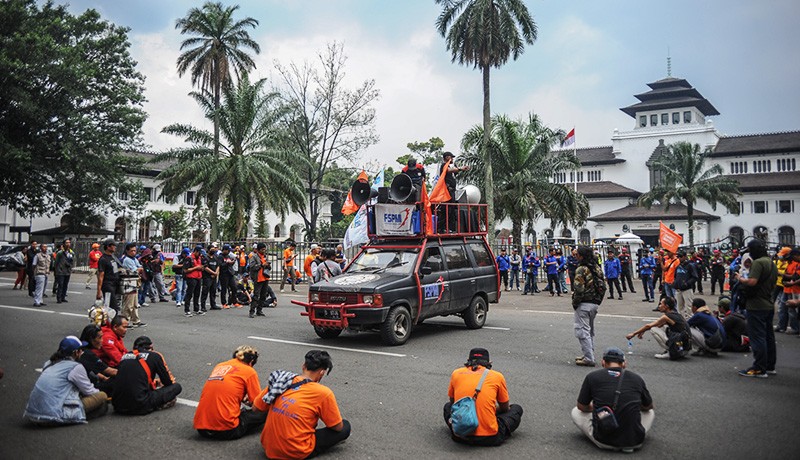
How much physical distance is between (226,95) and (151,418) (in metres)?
25.8

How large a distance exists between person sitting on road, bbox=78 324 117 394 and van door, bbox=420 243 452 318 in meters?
5.57

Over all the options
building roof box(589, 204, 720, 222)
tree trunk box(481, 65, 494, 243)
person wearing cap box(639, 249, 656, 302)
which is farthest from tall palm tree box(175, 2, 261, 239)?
building roof box(589, 204, 720, 222)

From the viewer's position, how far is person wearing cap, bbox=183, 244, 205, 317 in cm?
1456

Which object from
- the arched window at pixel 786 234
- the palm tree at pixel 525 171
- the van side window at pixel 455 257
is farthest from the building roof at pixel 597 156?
the van side window at pixel 455 257

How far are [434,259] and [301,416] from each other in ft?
22.1

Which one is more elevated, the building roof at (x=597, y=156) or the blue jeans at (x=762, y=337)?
the building roof at (x=597, y=156)

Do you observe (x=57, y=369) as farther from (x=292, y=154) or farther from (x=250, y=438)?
(x=292, y=154)

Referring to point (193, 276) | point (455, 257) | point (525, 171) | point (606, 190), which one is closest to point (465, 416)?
point (455, 257)

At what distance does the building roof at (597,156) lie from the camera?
6425cm

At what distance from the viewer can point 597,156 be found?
6581cm

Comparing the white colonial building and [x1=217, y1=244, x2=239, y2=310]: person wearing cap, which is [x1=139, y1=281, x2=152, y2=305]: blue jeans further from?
the white colonial building

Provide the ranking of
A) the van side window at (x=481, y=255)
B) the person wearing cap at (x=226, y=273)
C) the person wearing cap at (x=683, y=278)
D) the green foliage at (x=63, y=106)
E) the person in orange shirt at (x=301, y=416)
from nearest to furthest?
the person in orange shirt at (x=301, y=416)
the van side window at (x=481, y=255)
the person wearing cap at (x=683, y=278)
the person wearing cap at (x=226, y=273)
the green foliage at (x=63, y=106)

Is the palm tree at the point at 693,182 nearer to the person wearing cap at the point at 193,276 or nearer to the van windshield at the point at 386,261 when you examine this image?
the van windshield at the point at 386,261

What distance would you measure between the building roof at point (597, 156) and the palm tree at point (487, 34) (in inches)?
1511
